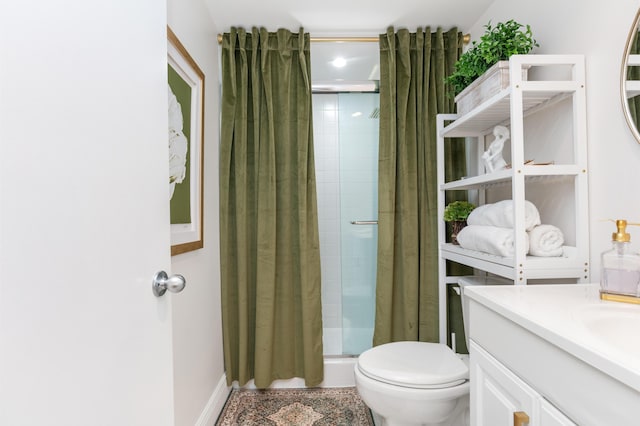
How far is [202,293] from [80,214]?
128 cm

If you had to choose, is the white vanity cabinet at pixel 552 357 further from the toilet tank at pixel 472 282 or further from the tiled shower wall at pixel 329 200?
the tiled shower wall at pixel 329 200

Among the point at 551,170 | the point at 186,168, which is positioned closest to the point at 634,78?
the point at 551,170

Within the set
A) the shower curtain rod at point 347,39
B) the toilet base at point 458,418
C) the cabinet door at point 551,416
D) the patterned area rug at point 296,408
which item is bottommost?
the patterned area rug at point 296,408

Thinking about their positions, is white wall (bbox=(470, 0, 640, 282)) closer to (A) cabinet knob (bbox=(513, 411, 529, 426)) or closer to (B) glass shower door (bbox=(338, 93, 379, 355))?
(A) cabinet knob (bbox=(513, 411, 529, 426))

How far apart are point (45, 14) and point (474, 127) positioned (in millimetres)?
1777

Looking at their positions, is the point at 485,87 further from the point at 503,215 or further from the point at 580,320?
the point at 580,320

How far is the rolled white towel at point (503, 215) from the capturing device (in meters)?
1.26

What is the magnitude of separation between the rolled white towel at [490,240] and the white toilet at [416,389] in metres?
0.52

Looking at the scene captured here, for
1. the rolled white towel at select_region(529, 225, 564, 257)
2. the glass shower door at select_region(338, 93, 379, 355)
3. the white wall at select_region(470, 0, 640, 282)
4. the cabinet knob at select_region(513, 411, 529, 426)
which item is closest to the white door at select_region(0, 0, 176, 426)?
the cabinet knob at select_region(513, 411, 529, 426)

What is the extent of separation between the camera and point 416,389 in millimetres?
1353

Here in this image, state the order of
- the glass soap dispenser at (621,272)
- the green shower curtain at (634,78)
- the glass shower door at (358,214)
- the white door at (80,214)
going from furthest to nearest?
the glass shower door at (358,214) → the green shower curtain at (634,78) → the glass soap dispenser at (621,272) → the white door at (80,214)

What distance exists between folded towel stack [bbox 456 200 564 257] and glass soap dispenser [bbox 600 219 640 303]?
0.30 meters

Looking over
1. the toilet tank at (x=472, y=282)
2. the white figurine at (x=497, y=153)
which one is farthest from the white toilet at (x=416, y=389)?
the white figurine at (x=497, y=153)

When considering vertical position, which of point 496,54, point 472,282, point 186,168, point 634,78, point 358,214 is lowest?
point 472,282
